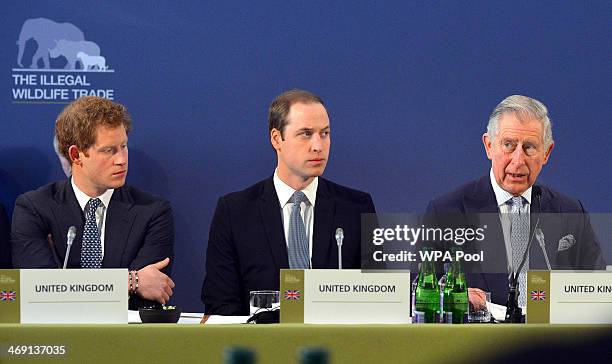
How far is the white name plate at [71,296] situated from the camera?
7.70 ft

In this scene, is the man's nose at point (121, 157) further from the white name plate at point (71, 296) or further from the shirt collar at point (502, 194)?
the white name plate at point (71, 296)

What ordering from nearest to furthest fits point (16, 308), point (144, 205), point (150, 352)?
1. point (150, 352)
2. point (16, 308)
3. point (144, 205)

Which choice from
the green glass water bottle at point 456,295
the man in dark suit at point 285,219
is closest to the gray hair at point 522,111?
the man in dark suit at point 285,219

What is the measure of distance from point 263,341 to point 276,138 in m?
2.41

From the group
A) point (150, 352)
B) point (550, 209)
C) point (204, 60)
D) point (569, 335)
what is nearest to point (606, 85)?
point (550, 209)

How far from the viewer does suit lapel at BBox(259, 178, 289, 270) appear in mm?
4122

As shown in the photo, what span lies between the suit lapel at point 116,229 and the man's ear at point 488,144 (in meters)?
1.66

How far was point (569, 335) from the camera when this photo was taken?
87.4 inches

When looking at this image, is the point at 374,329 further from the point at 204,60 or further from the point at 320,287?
the point at 204,60

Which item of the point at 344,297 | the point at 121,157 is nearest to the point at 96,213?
the point at 121,157

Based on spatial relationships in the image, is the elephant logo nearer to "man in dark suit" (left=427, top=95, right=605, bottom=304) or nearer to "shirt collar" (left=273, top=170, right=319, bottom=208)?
"shirt collar" (left=273, top=170, right=319, bottom=208)

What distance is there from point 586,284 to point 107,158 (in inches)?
101

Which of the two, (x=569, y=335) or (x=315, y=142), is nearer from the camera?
(x=569, y=335)

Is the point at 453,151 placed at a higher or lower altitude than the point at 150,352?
higher
